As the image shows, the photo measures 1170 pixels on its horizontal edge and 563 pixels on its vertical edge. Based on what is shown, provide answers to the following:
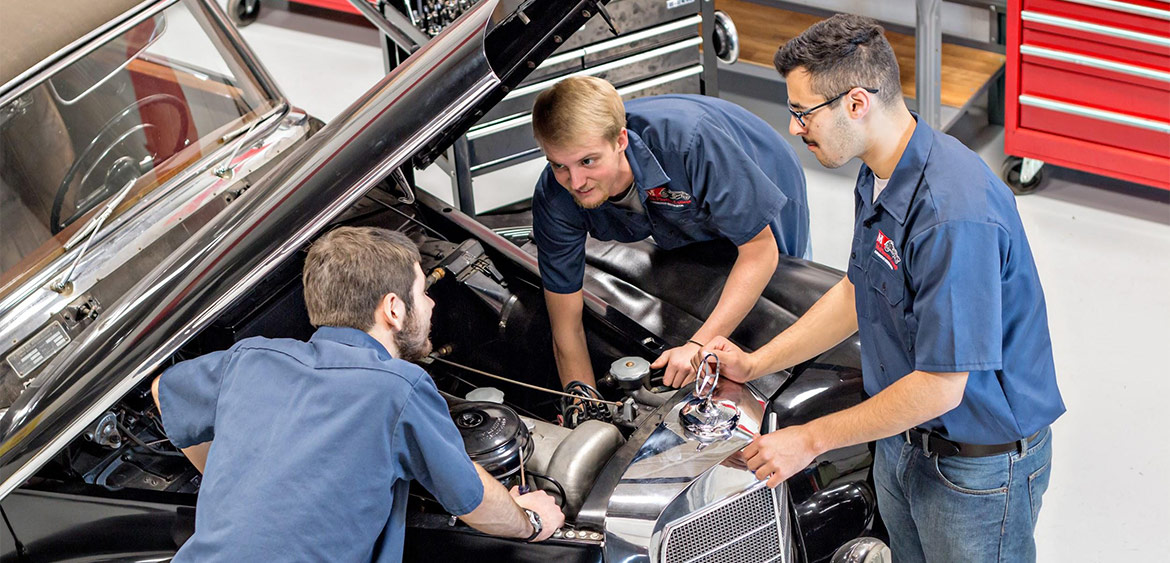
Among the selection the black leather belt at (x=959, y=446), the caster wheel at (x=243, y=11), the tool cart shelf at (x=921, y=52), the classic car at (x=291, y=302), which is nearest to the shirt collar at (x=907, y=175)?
the black leather belt at (x=959, y=446)

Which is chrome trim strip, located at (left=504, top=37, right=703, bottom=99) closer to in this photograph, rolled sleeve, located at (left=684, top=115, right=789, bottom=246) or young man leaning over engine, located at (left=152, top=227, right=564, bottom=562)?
rolled sleeve, located at (left=684, top=115, right=789, bottom=246)

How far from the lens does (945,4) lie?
4.42 m

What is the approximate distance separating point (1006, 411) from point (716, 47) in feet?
8.32

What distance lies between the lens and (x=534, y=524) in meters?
1.95

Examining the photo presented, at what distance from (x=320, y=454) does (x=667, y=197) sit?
1.10 meters

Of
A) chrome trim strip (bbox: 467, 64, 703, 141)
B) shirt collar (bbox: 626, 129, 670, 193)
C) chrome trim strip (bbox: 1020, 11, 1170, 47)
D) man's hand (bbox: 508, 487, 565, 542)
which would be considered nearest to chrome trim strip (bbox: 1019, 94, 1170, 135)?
chrome trim strip (bbox: 1020, 11, 1170, 47)

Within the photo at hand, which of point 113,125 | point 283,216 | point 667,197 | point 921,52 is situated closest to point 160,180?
point 113,125

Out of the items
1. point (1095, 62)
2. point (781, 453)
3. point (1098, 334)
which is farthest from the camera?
point (1095, 62)

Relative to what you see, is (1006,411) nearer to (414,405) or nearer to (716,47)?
(414,405)

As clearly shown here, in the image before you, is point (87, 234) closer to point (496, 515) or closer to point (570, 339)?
point (570, 339)

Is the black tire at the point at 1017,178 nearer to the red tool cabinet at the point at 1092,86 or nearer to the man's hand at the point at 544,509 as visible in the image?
the red tool cabinet at the point at 1092,86

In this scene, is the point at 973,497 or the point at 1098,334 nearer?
the point at 973,497

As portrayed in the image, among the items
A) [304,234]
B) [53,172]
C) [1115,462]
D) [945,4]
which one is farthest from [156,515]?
[945,4]

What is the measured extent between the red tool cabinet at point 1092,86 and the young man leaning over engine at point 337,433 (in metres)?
2.62
